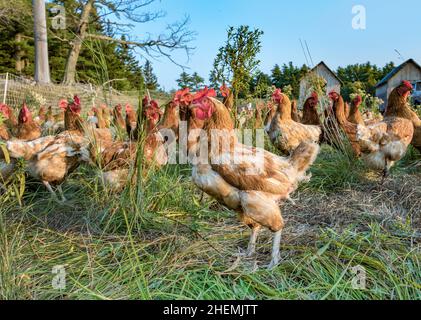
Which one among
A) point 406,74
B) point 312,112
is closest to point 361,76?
point 406,74

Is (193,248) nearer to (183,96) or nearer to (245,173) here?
(245,173)

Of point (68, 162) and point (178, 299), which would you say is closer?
point (178, 299)

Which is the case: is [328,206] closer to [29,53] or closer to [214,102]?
[214,102]

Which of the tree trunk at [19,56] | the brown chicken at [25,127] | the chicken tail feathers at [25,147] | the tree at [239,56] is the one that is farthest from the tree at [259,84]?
the tree trunk at [19,56]

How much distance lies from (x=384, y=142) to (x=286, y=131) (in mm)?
1094

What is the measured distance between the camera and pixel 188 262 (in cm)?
177

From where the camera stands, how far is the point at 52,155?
2973 mm

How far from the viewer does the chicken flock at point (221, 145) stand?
5.88 ft

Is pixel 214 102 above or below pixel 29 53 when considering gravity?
below

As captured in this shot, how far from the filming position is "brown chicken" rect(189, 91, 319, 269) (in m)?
1.75
